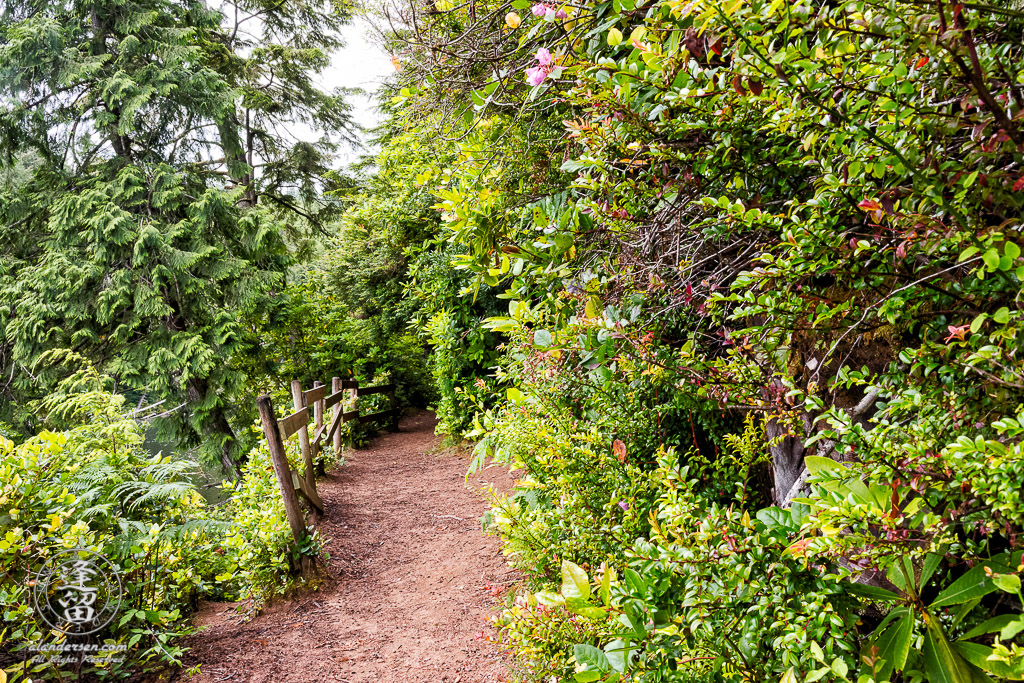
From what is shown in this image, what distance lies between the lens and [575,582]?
4.88 ft

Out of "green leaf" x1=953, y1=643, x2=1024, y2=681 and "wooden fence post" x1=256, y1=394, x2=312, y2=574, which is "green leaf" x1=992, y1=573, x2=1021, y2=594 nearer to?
"green leaf" x1=953, y1=643, x2=1024, y2=681

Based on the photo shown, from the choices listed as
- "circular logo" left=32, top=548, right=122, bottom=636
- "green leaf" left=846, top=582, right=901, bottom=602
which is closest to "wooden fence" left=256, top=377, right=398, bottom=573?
"circular logo" left=32, top=548, right=122, bottom=636

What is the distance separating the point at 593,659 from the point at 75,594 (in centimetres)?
305

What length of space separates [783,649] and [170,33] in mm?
13971

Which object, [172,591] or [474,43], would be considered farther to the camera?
[172,591]

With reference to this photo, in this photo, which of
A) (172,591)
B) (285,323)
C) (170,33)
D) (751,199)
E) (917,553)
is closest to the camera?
(917,553)

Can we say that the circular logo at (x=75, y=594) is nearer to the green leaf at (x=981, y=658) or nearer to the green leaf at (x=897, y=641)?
the green leaf at (x=897, y=641)

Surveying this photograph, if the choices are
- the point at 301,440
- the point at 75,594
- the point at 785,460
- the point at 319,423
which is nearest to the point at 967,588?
the point at 785,460

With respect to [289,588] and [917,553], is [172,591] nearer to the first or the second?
[289,588]

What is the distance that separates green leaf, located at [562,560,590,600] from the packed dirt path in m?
1.61

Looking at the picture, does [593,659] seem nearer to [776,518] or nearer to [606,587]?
[606,587]

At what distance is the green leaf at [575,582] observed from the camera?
1.44 meters

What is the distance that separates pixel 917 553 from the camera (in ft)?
3.23

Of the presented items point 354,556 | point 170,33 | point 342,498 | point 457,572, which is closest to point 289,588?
point 354,556
